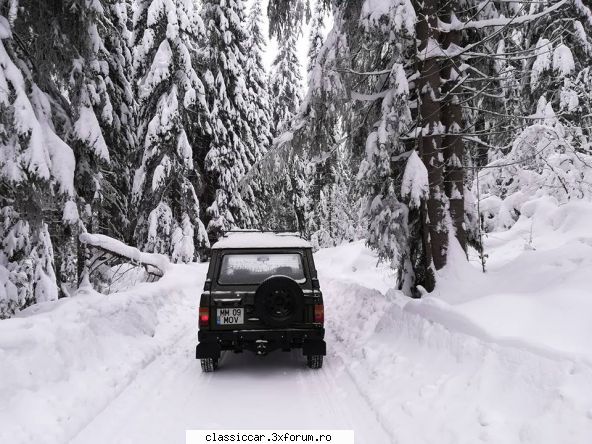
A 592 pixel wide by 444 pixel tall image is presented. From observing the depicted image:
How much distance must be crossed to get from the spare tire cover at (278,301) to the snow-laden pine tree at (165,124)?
13176 mm

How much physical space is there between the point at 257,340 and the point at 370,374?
5.52 ft

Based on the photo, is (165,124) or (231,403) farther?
(165,124)

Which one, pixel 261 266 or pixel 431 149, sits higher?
pixel 431 149

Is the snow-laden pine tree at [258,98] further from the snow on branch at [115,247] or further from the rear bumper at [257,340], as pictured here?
the rear bumper at [257,340]

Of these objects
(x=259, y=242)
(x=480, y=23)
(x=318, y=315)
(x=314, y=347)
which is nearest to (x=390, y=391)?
(x=314, y=347)

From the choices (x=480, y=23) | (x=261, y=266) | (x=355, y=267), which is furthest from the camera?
(x=355, y=267)

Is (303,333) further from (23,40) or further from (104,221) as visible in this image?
(104,221)

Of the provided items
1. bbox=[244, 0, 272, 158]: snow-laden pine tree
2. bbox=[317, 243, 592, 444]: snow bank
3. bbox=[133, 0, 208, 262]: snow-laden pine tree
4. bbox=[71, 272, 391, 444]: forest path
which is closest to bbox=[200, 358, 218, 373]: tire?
bbox=[71, 272, 391, 444]: forest path

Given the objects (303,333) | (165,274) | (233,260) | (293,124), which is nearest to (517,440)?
(303,333)

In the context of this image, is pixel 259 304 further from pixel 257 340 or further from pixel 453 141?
pixel 453 141

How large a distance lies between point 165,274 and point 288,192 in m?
21.3

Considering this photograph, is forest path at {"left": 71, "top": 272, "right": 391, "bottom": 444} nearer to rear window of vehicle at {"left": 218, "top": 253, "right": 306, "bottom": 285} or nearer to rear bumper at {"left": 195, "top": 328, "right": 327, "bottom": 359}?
rear bumper at {"left": 195, "top": 328, "right": 327, "bottom": 359}

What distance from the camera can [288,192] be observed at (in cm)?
3519

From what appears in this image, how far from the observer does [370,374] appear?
6.16 m
